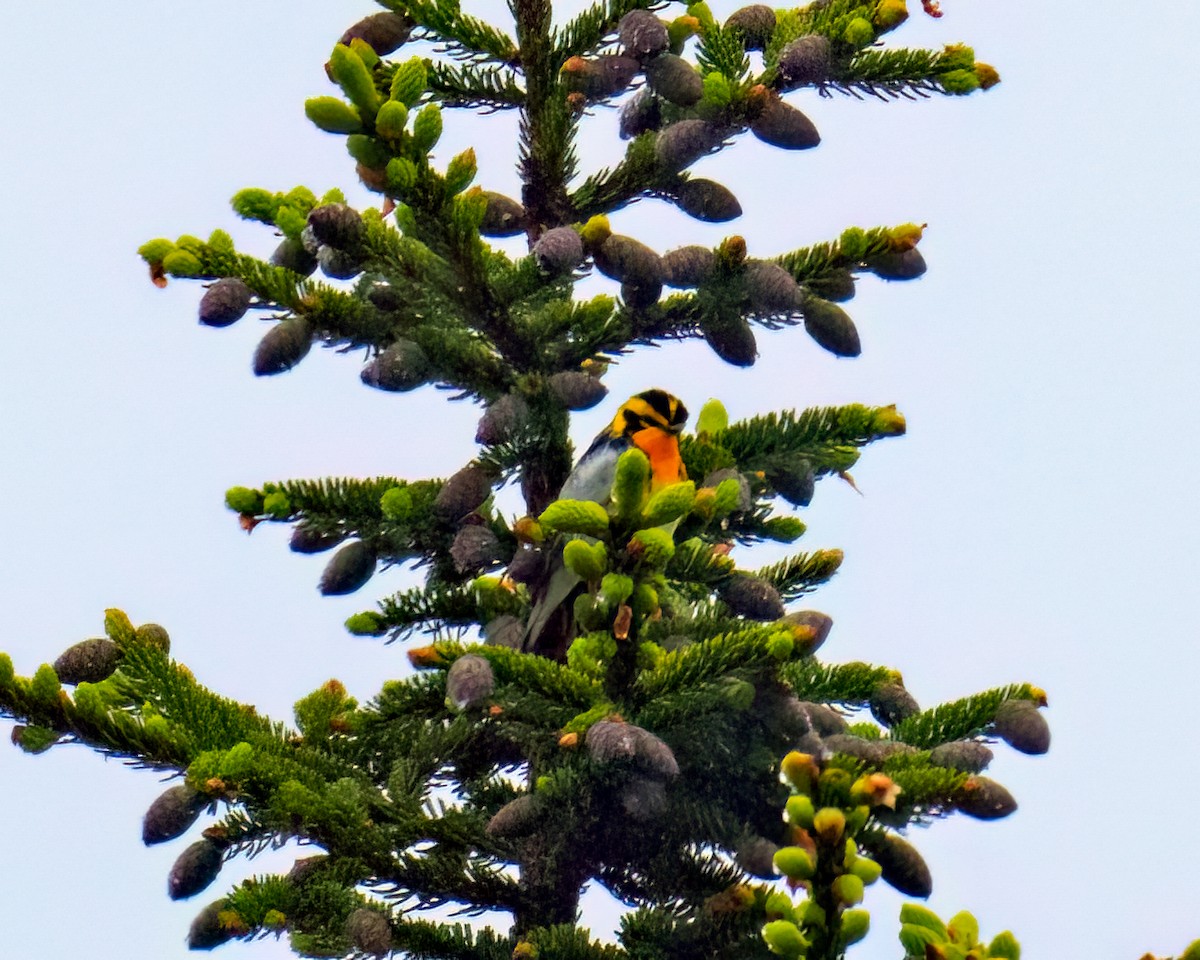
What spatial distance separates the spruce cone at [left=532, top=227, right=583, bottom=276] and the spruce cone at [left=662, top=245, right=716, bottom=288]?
19 centimetres

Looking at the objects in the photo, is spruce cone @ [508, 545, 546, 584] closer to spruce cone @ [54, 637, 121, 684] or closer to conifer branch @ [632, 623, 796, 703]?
conifer branch @ [632, 623, 796, 703]

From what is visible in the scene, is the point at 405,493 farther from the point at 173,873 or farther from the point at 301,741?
the point at 173,873

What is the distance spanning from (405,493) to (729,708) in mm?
772

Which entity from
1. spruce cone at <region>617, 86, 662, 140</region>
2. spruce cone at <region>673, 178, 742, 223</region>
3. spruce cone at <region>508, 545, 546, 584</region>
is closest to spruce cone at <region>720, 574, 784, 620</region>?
spruce cone at <region>508, 545, 546, 584</region>

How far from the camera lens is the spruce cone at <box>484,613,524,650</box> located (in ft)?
8.92

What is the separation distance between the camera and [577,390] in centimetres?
267

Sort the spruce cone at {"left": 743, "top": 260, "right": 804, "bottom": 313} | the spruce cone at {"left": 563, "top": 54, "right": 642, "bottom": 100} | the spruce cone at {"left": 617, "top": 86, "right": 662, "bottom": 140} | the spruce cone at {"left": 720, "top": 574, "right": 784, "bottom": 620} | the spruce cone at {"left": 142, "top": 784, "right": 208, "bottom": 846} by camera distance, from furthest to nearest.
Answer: the spruce cone at {"left": 617, "top": 86, "right": 662, "bottom": 140} < the spruce cone at {"left": 563, "top": 54, "right": 642, "bottom": 100} < the spruce cone at {"left": 743, "top": 260, "right": 804, "bottom": 313} < the spruce cone at {"left": 720, "top": 574, "right": 784, "bottom": 620} < the spruce cone at {"left": 142, "top": 784, "right": 208, "bottom": 846}

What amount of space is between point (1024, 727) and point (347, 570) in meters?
1.22

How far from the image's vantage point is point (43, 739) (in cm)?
214

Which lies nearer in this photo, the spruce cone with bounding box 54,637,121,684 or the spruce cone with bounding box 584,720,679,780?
the spruce cone with bounding box 584,720,679,780

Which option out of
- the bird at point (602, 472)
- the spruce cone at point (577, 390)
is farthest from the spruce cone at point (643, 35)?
the bird at point (602, 472)

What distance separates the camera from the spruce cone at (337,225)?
93.7 inches

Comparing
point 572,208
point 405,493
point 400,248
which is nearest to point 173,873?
point 405,493

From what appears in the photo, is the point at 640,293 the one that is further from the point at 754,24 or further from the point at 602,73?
the point at 754,24
